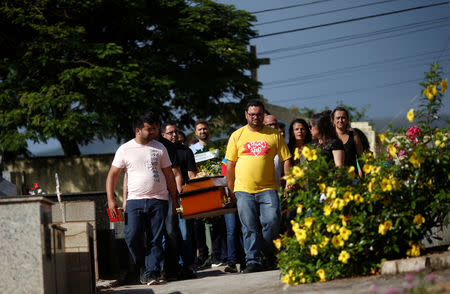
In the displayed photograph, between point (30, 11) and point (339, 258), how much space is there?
77.3 feet

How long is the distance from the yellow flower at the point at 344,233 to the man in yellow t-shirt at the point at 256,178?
7.94 ft

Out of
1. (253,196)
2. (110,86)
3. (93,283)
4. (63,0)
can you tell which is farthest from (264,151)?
(63,0)

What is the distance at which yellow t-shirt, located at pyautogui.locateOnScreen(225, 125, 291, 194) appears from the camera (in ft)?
27.7

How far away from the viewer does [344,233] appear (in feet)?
19.6

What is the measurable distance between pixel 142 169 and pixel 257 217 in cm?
151

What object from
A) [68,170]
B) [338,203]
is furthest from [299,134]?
[68,170]

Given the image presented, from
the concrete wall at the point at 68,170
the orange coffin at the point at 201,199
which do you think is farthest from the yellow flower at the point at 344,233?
the concrete wall at the point at 68,170

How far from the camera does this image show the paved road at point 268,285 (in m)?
5.31

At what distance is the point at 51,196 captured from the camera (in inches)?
454

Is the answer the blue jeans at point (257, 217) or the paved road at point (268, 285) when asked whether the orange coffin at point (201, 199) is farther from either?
the paved road at point (268, 285)

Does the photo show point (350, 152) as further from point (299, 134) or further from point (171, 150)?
point (171, 150)

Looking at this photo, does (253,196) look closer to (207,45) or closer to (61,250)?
(61,250)

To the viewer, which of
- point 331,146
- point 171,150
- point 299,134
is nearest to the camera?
point 331,146

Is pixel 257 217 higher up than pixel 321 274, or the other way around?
pixel 257 217
